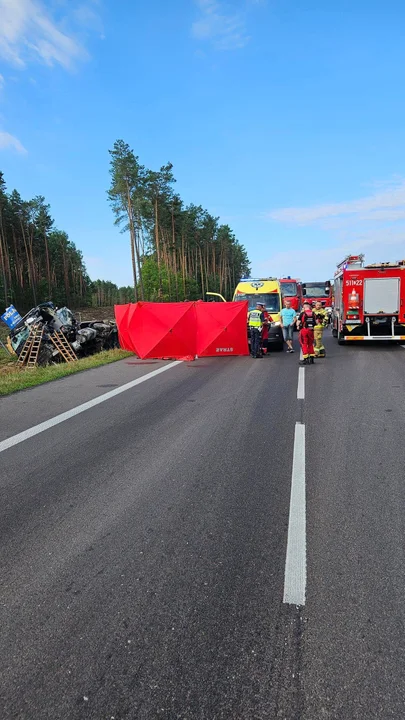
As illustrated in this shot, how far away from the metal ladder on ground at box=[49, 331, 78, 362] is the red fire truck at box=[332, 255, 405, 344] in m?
10.2

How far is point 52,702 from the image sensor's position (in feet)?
7.03

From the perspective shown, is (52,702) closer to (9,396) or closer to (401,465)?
(401,465)

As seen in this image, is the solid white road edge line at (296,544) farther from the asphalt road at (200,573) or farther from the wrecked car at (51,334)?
the wrecked car at (51,334)

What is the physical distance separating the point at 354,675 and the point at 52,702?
142cm

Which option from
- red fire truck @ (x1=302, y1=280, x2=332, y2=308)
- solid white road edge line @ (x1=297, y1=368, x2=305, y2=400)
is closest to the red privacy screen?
solid white road edge line @ (x1=297, y1=368, x2=305, y2=400)

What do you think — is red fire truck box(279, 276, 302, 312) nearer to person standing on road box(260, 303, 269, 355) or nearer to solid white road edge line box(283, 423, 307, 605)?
person standing on road box(260, 303, 269, 355)

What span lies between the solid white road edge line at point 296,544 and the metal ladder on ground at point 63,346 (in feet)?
46.2

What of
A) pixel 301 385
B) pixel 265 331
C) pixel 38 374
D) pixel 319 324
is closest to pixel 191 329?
pixel 265 331

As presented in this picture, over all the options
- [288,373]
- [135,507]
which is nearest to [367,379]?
[288,373]

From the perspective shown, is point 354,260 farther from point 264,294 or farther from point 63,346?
point 63,346

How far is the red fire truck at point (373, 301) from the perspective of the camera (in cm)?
1617

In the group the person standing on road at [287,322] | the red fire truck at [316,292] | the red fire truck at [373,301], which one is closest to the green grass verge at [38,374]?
the person standing on road at [287,322]

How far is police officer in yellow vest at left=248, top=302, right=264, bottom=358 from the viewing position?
14243 mm

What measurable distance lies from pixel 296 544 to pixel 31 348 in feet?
53.1
